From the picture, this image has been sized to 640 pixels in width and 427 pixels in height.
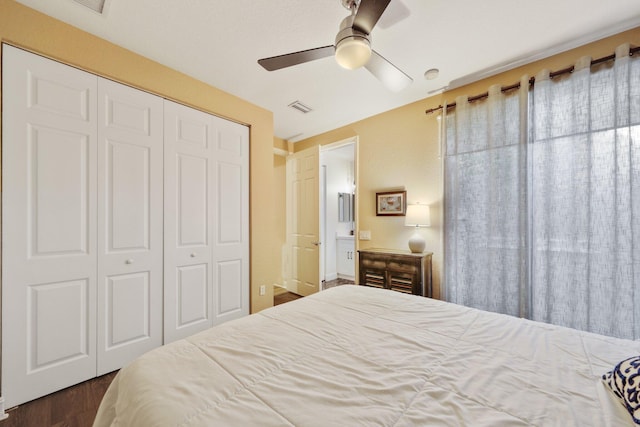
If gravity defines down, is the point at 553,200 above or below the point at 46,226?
above

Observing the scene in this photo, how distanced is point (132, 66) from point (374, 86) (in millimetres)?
2231

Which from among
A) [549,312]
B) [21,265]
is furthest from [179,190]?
[549,312]

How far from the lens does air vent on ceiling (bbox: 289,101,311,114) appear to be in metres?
3.04

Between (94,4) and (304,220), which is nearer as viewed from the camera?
(94,4)

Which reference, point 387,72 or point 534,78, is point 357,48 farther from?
point 534,78

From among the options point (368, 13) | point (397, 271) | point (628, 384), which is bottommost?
point (397, 271)

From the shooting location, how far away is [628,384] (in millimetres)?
704

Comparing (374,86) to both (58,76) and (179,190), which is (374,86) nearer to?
(179,190)

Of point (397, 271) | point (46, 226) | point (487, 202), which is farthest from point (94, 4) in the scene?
point (487, 202)

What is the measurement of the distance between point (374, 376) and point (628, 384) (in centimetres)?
70

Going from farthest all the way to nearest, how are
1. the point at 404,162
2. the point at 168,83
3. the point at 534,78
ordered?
the point at 404,162 → the point at 168,83 → the point at 534,78

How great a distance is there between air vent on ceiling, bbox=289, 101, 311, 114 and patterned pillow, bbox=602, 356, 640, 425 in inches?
122

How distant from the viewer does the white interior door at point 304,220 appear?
3703 millimetres

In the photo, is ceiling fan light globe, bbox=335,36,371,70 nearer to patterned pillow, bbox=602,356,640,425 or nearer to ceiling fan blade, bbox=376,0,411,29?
ceiling fan blade, bbox=376,0,411,29
